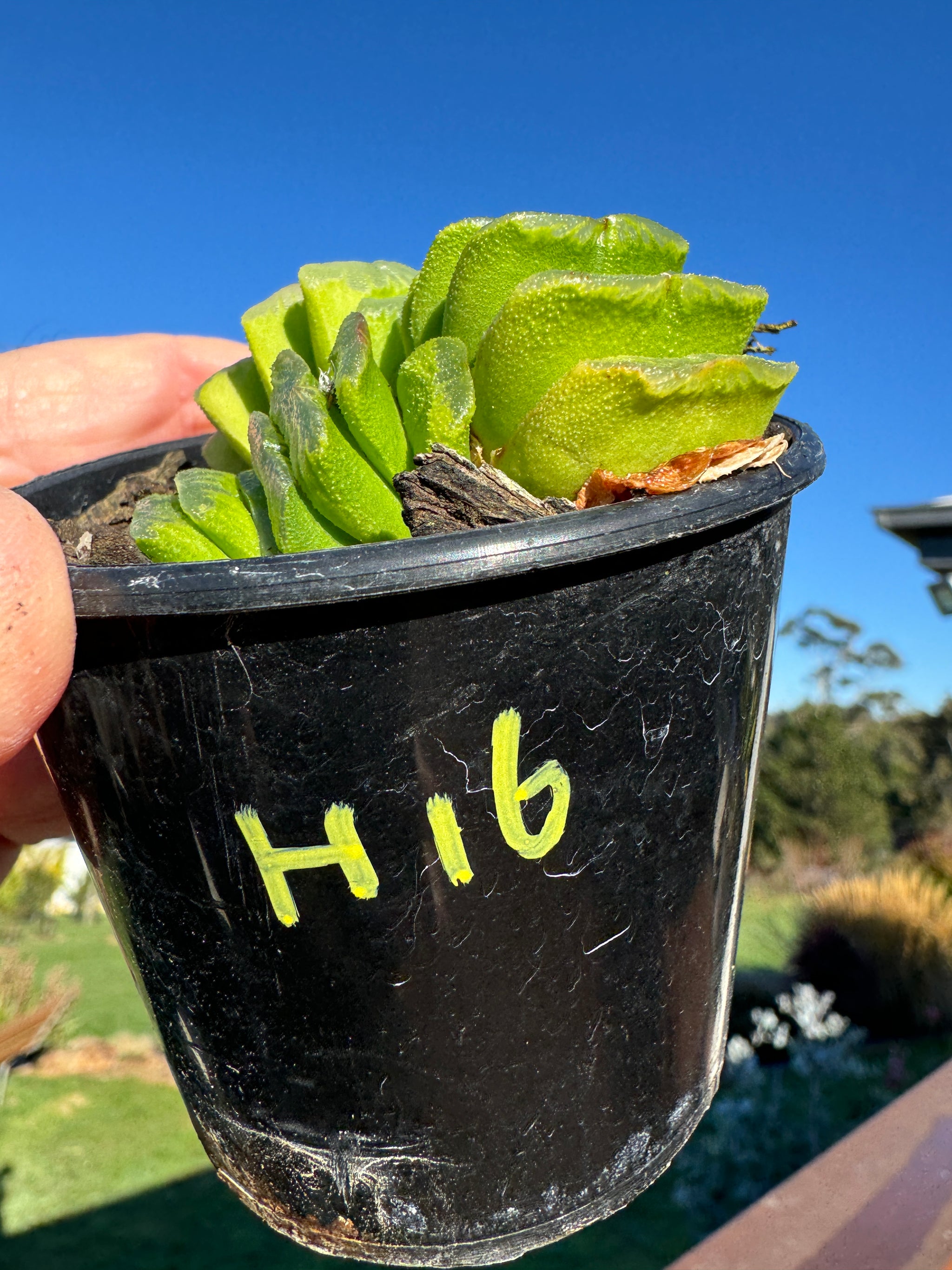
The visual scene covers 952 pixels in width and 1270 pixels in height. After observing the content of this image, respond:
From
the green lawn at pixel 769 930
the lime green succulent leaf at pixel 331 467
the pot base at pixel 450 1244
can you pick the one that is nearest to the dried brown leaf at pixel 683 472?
the lime green succulent leaf at pixel 331 467

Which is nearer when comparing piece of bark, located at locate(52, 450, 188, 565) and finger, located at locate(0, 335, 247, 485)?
piece of bark, located at locate(52, 450, 188, 565)

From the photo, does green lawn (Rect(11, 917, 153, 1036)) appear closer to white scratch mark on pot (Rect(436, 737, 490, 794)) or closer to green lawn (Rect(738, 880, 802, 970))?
green lawn (Rect(738, 880, 802, 970))

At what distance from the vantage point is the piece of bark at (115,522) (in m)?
0.82

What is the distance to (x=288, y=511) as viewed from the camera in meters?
0.66

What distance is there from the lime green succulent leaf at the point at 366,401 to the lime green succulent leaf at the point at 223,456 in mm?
278

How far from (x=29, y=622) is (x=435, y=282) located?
40 centimetres

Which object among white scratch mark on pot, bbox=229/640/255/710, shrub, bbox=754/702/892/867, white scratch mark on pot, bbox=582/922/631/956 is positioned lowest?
shrub, bbox=754/702/892/867

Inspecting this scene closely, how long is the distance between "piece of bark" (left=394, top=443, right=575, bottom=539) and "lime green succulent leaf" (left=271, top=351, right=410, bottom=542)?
32 millimetres

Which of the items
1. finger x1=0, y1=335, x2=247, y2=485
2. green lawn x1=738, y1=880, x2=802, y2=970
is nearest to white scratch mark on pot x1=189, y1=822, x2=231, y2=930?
finger x1=0, y1=335, x2=247, y2=485

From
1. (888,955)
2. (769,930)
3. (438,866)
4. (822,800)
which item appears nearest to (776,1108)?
(888,955)

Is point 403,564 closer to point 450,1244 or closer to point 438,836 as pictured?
point 438,836

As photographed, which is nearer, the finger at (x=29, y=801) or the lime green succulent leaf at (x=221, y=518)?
the lime green succulent leaf at (x=221, y=518)

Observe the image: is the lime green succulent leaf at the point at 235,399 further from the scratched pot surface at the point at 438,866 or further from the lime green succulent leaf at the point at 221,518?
the scratched pot surface at the point at 438,866

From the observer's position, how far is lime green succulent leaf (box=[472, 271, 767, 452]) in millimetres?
609
